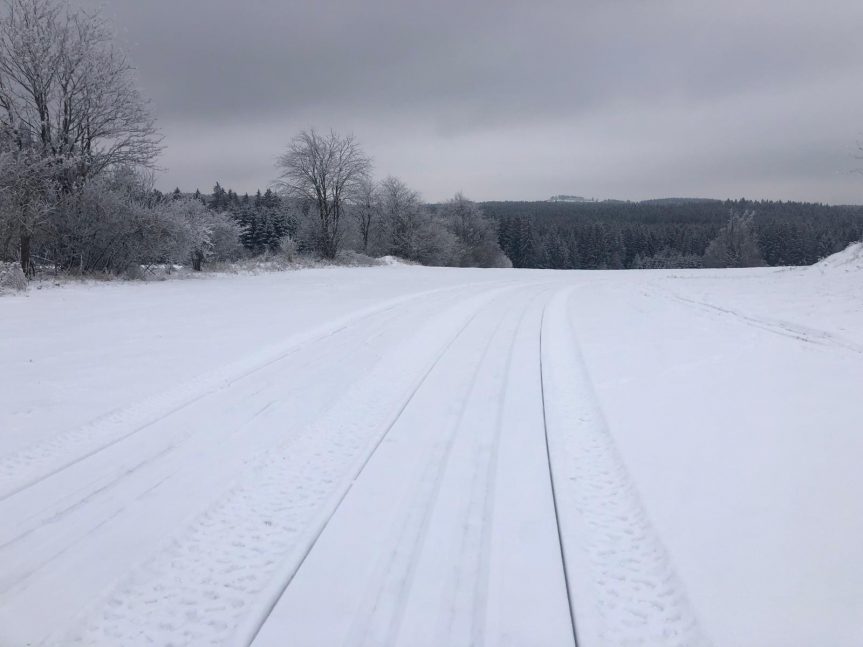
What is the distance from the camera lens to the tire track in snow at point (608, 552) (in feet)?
8.98

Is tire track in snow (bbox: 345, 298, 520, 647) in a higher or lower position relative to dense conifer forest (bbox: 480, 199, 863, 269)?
lower

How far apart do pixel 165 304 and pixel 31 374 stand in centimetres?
718

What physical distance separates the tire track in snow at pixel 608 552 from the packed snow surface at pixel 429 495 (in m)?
0.02

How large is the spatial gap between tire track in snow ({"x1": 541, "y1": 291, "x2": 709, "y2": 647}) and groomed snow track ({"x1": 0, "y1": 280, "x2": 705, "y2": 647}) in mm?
13

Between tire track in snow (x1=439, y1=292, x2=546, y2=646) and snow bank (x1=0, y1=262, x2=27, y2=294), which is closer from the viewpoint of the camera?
tire track in snow (x1=439, y1=292, x2=546, y2=646)

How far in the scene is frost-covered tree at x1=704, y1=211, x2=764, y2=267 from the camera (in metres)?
71.9

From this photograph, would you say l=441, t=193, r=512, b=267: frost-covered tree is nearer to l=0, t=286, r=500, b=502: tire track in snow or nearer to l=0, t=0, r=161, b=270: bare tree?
l=0, t=0, r=161, b=270: bare tree

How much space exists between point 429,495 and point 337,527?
0.75 m

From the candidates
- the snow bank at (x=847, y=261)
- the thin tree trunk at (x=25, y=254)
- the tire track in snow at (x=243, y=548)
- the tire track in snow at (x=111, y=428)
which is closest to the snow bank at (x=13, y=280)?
the thin tree trunk at (x=25, y=254)

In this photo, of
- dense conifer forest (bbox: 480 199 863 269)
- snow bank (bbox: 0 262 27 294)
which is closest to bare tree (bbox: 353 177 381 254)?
dense conifer forest (bbox: 480 199 863 269)

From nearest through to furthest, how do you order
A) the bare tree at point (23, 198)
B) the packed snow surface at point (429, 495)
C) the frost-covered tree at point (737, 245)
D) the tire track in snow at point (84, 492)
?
the packed snow surface at point (429, 495)
the tire track in snow at point (84, 492)
the bare tree at point (23, 198)
the frost-covered tree at point (737, 245)

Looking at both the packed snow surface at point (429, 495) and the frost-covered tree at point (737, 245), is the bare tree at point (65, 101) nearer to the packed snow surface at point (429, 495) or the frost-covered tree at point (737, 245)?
the packed snow surface at point (429, 495)

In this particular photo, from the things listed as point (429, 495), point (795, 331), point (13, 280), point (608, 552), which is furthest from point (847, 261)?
point (13, 280)

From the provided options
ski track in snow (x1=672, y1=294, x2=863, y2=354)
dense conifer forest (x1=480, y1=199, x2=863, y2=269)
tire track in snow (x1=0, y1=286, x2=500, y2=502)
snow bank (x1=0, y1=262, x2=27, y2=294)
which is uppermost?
dense conifer forest (x1=480, y1=199, x2=863, y2=269)
